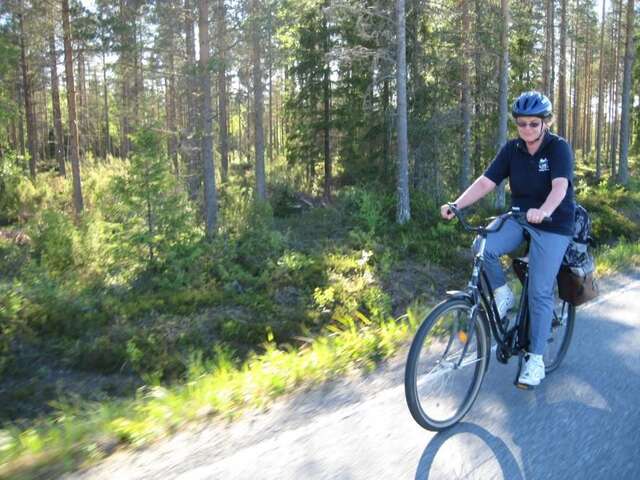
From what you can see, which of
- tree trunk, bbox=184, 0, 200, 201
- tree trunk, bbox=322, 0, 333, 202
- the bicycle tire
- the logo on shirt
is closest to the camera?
the logo on shirt

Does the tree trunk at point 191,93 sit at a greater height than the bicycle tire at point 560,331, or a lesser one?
greater

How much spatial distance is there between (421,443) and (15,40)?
27492 mm

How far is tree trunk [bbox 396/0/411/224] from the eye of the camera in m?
17.6

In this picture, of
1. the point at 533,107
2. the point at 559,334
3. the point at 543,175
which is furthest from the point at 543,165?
the point at 559,334

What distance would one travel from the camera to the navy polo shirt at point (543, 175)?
3.94 meters

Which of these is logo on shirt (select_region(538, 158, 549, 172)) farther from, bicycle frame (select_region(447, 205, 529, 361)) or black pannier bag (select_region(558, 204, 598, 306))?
black pannier bag (select_region(558, 204, 598, 306))

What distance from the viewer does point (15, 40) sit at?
80.7 ft

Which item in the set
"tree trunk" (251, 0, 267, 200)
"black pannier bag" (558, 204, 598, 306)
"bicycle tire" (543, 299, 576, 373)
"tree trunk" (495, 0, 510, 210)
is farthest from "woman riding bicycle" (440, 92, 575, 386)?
"tree trunk" (251, 0, 267, 200)

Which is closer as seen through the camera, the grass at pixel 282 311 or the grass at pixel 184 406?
the grass at pixel 184 406

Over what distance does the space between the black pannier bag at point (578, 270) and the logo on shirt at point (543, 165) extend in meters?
0.53

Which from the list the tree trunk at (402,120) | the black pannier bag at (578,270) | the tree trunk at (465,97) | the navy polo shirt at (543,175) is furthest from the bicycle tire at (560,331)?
the tree trunk at (465,97)

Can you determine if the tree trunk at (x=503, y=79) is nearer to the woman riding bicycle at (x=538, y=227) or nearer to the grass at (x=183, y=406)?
the grass at (x=183, y=406)

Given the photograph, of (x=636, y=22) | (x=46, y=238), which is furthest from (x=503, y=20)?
(x=46, y=238)

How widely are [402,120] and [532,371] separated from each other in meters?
14.8
